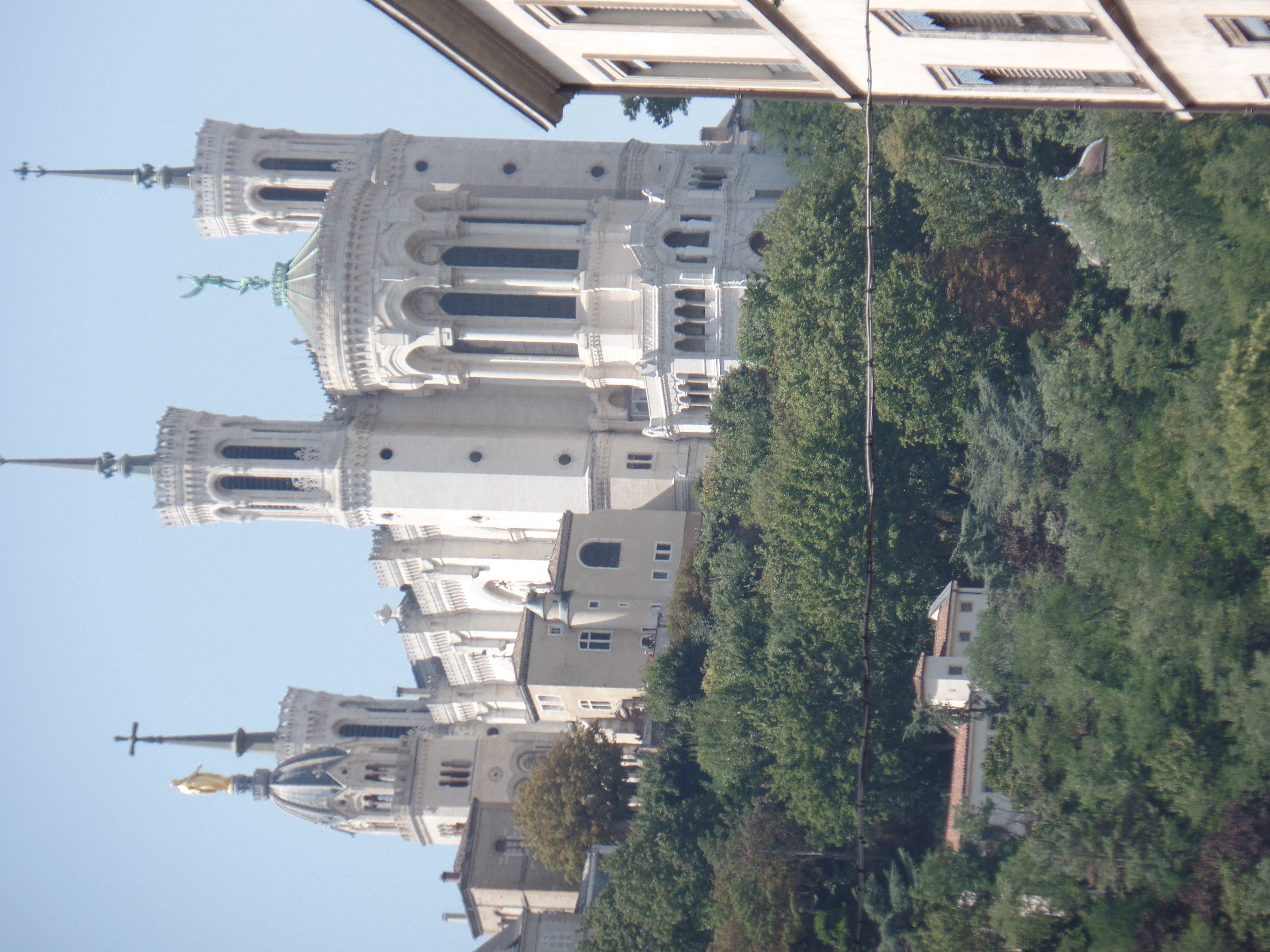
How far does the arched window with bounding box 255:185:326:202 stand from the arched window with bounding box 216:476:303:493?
12.2 m

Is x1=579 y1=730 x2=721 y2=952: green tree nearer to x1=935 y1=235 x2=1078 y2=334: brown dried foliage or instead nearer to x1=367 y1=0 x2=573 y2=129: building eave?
x1=935 y1=235 x2=1078 y2=334: brown dried foliage

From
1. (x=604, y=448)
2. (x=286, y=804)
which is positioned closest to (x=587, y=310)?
(x=604, y=448)

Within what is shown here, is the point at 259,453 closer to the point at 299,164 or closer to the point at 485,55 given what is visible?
Answer: the point at 299,164

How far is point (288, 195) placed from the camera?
69.1 meters

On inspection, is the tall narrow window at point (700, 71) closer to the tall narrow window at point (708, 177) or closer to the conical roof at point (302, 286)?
the tall narrow window at point (708, 177)

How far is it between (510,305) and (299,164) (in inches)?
547

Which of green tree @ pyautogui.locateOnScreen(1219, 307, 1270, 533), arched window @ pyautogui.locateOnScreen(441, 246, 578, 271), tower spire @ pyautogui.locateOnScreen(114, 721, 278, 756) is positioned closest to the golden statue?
tower spire @ pyautogui.locateOnScreen(114, 721, 278, 756)

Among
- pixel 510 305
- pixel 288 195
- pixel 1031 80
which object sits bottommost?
pixel 510 305

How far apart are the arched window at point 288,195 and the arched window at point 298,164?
0.82 meters

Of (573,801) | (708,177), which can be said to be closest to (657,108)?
(708,177)

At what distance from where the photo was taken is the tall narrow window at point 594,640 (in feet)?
214

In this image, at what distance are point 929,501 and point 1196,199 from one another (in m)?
15.4

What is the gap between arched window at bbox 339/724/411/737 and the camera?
81438 millimetres

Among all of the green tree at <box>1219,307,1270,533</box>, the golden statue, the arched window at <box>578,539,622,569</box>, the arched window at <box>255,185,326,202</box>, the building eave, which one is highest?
the arched window at <box>255,185,326,202</box>
